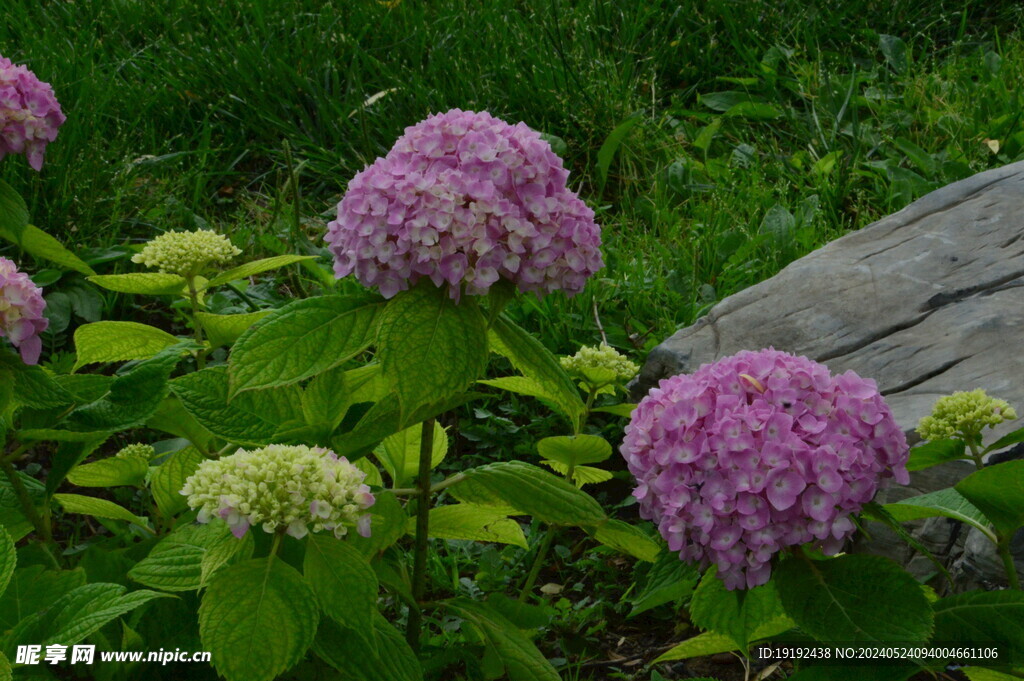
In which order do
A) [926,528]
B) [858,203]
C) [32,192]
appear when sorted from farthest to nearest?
[858,203], [32,192], [926,528]

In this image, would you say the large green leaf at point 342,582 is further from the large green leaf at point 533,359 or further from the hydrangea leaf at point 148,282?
the hydrangea leaf at point 148,282

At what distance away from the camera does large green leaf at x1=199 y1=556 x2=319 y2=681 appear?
1359 millimetres

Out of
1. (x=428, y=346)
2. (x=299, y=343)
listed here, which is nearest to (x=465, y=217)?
(x=428, y=346)

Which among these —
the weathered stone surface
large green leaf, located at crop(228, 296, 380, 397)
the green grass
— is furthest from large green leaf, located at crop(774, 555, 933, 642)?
the green grass

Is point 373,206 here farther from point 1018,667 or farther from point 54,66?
point 54,66

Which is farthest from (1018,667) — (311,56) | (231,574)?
(311,56)

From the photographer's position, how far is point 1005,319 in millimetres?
2572

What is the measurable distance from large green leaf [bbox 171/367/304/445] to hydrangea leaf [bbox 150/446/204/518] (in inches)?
12.7

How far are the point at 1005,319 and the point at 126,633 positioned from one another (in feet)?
6.77

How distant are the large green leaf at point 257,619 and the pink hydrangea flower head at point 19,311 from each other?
0.62 metres

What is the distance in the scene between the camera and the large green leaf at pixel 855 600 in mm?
1427

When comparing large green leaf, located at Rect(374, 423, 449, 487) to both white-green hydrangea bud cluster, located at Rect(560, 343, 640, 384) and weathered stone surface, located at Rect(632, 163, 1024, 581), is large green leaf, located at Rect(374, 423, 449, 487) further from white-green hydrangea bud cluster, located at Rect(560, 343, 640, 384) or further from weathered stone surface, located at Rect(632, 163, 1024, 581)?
weathered stone surface, located at Rect(632, 163, 1024, 581)

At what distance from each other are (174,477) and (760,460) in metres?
1.18

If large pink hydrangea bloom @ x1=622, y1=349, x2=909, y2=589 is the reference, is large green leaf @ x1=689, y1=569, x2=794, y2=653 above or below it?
below
